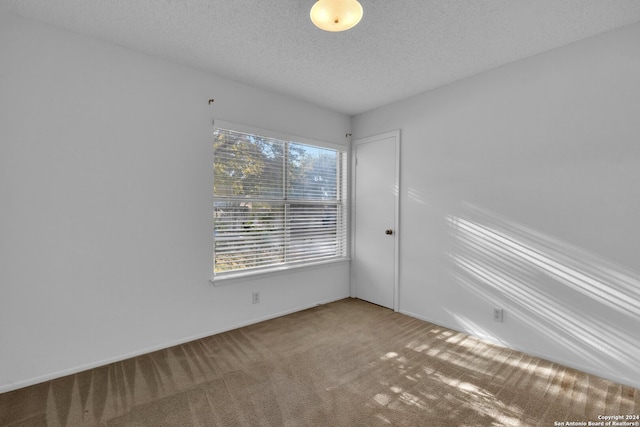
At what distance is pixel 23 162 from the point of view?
2.10m

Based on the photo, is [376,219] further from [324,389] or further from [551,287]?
[324,389]

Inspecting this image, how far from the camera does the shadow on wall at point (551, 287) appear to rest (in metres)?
2.17

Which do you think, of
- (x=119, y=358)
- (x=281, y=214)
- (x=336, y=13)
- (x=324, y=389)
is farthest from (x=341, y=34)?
(x=119, y=358)

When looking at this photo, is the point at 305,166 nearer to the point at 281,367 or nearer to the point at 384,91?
the point at 384,91

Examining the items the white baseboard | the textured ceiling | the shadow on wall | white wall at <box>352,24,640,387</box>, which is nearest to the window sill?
the white baseboard

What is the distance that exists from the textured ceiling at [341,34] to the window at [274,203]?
2.73ft

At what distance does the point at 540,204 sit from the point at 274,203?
2.60 meters

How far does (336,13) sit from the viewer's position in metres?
1.60

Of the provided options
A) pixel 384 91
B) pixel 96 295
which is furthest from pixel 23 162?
pixel 384 91

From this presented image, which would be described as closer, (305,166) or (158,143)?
(158,143)

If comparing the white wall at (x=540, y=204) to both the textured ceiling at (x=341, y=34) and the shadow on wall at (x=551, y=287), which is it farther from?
the textured ceiling at (x=341, y=34)

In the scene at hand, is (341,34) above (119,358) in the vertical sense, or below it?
above

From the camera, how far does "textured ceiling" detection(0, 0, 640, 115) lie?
77.7 inches

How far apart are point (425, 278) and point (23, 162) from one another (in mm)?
3749
